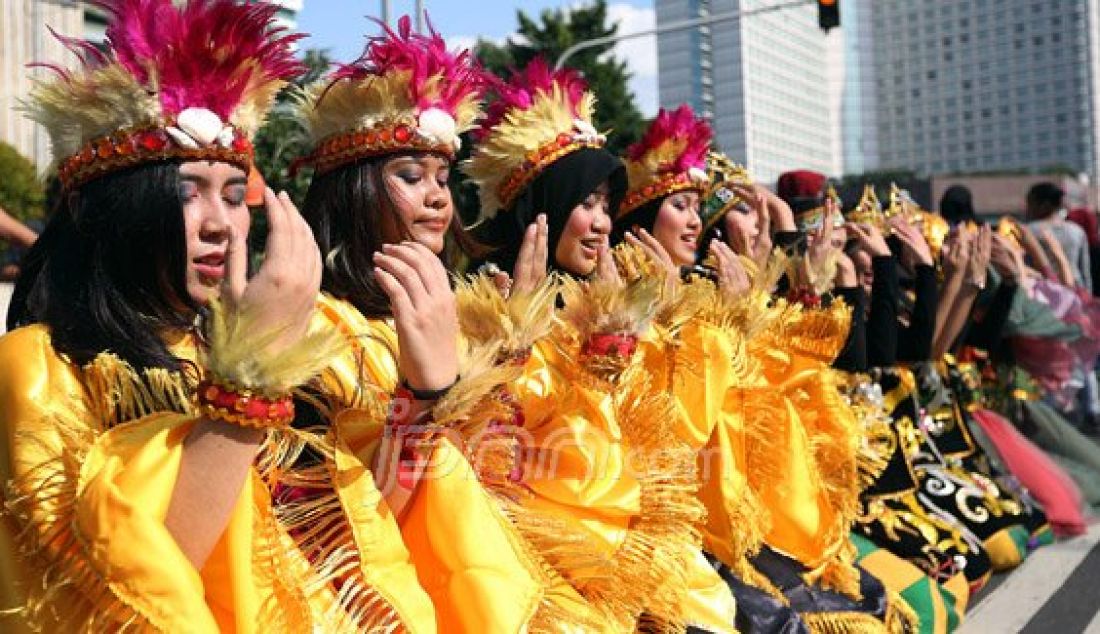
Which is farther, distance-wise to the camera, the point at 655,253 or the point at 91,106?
the point at 655,253

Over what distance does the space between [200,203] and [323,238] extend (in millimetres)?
687

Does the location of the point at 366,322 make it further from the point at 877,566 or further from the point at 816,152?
the point at 816,152

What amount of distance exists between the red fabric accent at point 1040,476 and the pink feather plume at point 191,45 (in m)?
5.21

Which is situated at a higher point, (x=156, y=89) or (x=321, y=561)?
(x=156, y=89)

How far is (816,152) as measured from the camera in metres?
65.1

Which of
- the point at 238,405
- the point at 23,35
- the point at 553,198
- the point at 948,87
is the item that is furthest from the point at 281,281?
the point at 948,87

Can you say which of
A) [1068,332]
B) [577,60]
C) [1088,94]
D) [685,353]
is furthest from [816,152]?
[685,353]

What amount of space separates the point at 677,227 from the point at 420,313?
2.46 m

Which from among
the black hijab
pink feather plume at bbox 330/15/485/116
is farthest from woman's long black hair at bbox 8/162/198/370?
the black hijab

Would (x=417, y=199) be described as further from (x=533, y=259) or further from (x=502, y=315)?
(x=502, y=315)

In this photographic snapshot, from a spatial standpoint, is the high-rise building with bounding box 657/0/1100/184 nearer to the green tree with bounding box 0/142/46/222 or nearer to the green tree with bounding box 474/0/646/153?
the green tree with bounding box 474/0/646/153

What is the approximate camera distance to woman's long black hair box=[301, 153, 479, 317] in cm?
262

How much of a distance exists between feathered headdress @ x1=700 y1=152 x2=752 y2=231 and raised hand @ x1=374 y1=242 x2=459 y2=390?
313 centimetres

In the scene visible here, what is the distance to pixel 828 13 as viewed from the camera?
13.6 meters
